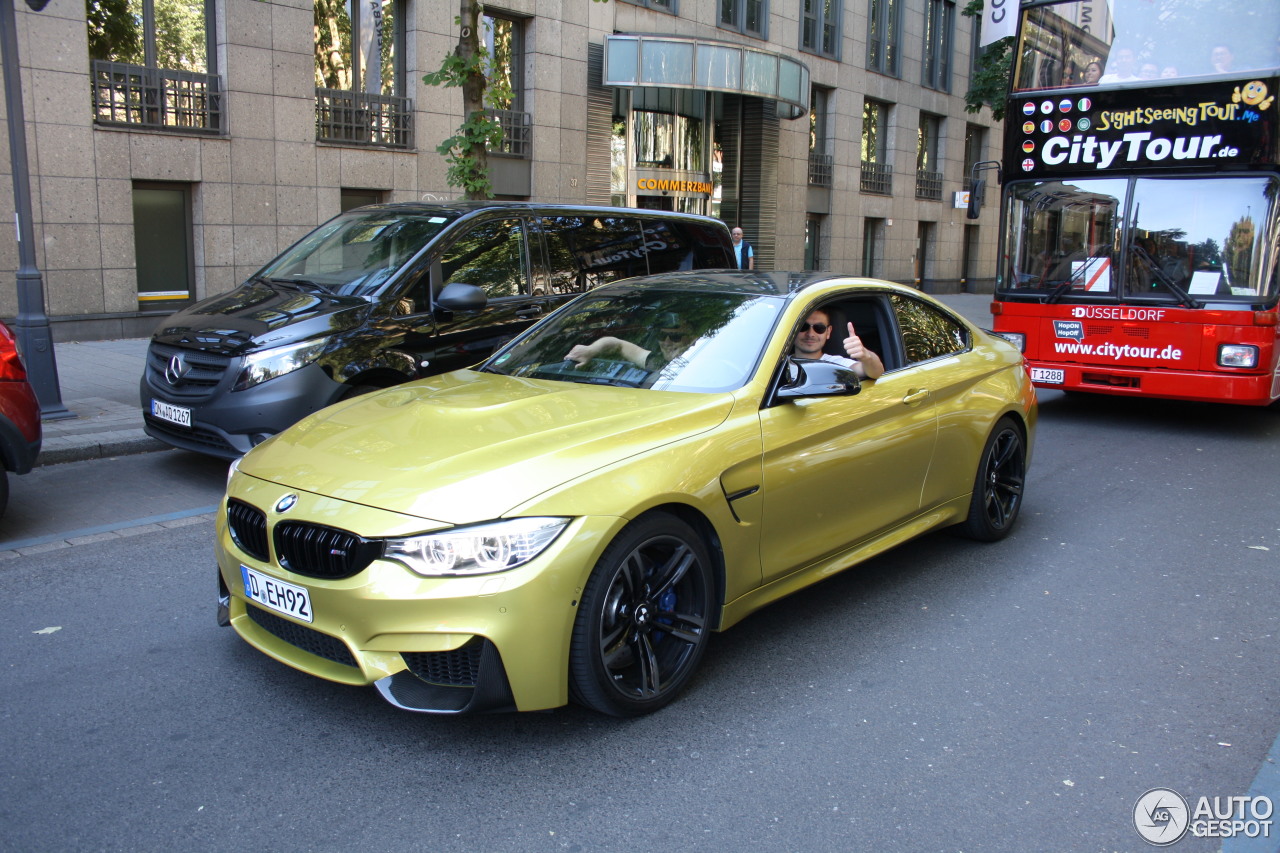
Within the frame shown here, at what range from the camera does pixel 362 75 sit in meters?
16.7

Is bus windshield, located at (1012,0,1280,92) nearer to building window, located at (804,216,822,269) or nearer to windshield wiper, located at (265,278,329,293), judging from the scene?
windshield wiper, located at (265,278,329,293)

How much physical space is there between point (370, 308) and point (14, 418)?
223 cm

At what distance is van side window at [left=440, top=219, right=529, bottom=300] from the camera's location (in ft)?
24.4

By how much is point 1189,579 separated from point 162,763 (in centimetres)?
489

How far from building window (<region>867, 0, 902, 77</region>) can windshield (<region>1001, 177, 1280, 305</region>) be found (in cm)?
1999

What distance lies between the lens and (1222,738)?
363cm

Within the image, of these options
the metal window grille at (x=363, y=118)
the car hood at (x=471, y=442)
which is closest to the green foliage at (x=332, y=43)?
the metal window grille at (x=363, y=118)

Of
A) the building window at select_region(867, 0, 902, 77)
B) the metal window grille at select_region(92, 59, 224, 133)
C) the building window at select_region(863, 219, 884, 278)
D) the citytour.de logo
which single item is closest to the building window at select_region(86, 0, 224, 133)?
the metal window grille at select_region(92, 59, 224, 133)

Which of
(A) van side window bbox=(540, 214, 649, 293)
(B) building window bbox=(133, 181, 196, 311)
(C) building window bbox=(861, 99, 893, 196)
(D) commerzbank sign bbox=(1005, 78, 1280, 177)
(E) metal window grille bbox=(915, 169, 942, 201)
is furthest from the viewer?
(E) metal window grille bbox=(915, 169, 942, 201)

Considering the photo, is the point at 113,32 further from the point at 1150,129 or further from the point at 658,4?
the point at 1150,129

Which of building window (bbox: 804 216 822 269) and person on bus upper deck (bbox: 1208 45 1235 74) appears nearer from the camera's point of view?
person on bus upper deck (bbox: 1208 45 1235 74)

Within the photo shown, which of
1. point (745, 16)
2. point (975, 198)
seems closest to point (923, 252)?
point (745, 16)

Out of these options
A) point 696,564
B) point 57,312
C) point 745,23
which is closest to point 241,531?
point 696,564

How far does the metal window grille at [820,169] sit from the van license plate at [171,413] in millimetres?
22054
